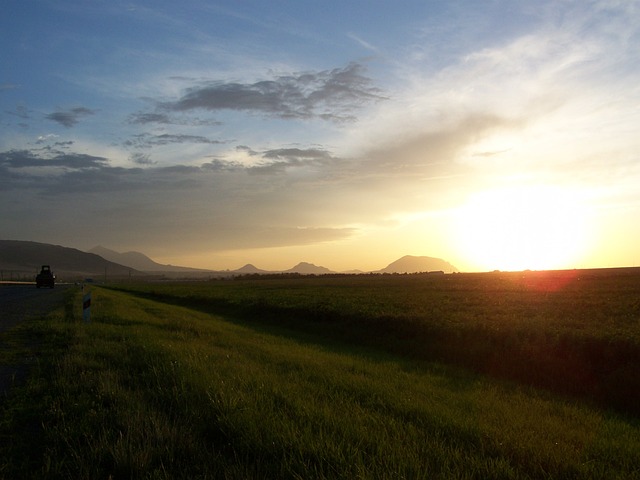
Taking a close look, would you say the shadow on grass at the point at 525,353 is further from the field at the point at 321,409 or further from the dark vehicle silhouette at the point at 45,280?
the dark vehicle silhouette at the point at 45,280

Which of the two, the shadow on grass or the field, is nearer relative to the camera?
the field

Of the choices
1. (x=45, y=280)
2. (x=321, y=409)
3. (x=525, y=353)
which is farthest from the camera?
(x=45, y=280)

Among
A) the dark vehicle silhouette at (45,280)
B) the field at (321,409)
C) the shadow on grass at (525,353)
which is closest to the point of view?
the field at (321,409)

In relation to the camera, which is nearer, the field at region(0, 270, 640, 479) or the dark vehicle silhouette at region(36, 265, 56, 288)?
the field at region(0, 270, 640, 479)

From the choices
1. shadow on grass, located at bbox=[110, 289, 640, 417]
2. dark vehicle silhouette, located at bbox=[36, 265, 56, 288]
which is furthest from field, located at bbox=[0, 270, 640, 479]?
dark vehicle silhouette, located at bbox=[36, 265, 56, 288]

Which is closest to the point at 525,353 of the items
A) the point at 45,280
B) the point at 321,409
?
the point at 321,409

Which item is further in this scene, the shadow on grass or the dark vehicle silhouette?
the dark vehicle silhouette

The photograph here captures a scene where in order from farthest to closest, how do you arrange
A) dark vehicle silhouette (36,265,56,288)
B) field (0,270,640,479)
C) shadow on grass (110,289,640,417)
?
1. dark vehicle silhouette (36,265,56,288)
2. shadow on grass (110,289,640,417)
3. field (0,270,640,479)

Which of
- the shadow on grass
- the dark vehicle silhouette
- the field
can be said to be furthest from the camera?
the dark vehicle silhouette

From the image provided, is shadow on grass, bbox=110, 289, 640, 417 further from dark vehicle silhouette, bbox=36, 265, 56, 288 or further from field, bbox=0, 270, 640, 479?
dark vehicle silhouette, bbox=36, 265, 56, 288

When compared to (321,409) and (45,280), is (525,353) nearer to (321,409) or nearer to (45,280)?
(321,409)

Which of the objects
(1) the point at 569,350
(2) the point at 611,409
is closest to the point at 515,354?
(1) the point at 569,350

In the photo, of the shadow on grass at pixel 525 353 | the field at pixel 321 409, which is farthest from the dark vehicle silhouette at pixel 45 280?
the shadow on grass at pixel 525 353

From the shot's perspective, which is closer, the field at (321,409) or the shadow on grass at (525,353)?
the field at (321,409)
